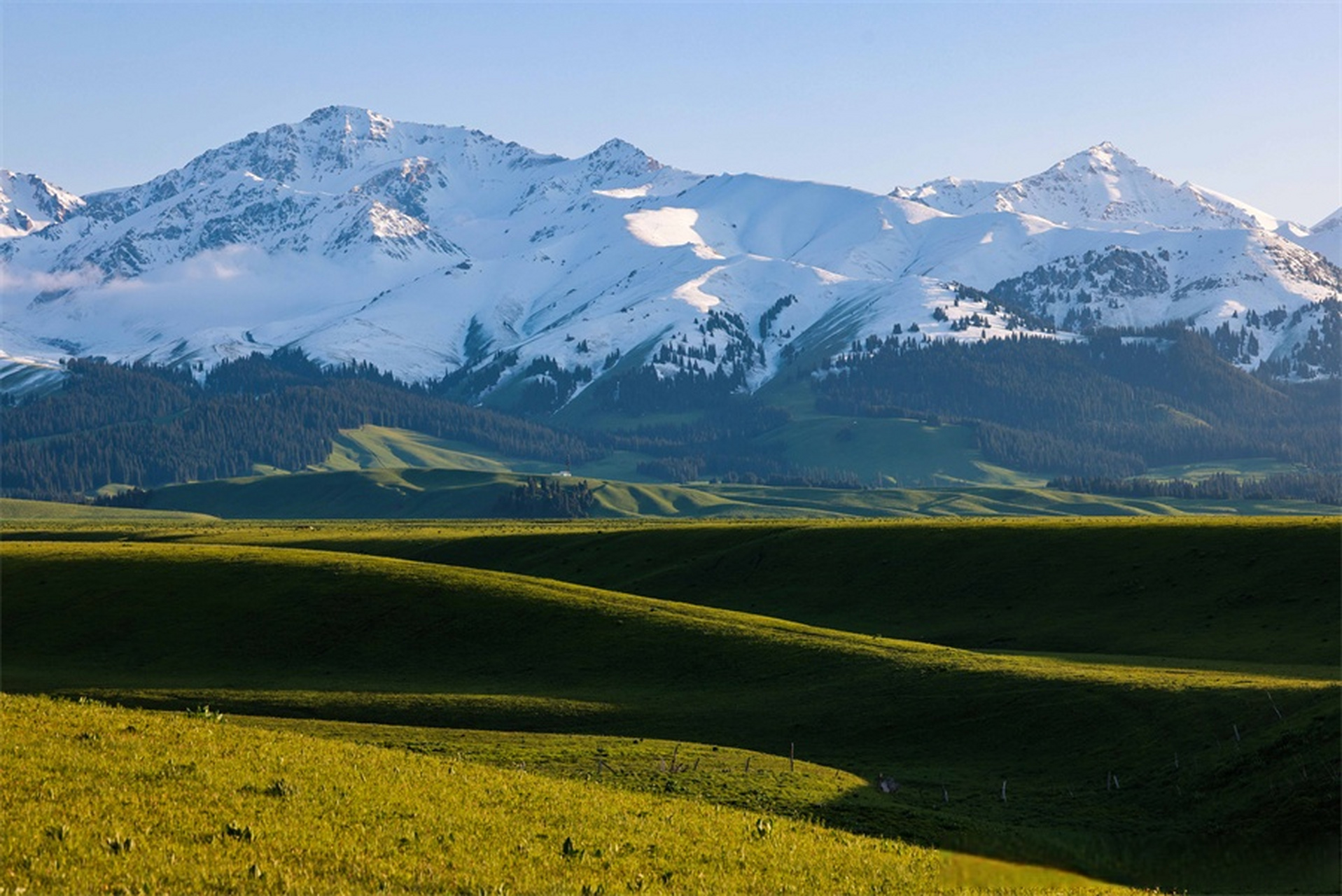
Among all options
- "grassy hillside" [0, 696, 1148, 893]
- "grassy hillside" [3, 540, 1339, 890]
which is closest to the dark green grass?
"grassy hillside" [3, 540, 1339, 890]

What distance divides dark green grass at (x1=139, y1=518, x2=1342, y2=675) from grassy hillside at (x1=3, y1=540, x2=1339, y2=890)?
5241mm

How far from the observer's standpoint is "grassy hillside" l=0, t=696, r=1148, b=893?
25.3m

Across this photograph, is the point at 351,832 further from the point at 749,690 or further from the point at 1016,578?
the point at 1016,578

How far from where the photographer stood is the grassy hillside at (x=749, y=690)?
45.0 m

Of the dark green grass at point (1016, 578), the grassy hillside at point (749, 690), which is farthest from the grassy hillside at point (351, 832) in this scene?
the dark green grass at point (1016, 578)

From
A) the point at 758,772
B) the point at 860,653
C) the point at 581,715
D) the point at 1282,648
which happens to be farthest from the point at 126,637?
the point at 1282,648

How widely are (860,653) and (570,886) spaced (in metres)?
56.1

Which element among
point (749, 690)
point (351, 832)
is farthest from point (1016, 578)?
point (351, 832)

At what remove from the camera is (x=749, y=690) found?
7606 cm

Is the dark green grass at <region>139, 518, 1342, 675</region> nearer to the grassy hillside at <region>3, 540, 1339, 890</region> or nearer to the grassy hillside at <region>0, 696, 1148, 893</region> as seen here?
the grassy hillside at <region>3, 540, 1339, 890</region>

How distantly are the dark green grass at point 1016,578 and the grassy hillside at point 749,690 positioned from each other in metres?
5.24

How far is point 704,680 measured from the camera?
78.6 metres

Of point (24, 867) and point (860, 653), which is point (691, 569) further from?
point (24, 867)

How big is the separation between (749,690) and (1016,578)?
147ft
